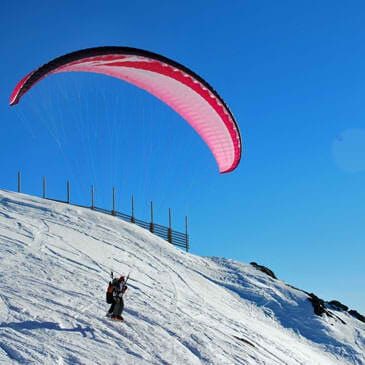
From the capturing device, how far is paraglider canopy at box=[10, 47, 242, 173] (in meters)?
11.8

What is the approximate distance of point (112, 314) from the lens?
12992 millimetres

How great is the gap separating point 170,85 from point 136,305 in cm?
616

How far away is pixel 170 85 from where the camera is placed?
47.8 ft

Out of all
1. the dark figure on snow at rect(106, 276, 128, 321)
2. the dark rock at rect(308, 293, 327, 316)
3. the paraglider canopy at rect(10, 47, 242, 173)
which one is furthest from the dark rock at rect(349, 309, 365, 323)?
the dark figure on snow at rect(106, 276, 128, 321)

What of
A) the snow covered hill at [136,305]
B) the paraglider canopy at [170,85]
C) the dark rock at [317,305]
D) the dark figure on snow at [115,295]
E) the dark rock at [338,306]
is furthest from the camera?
the dark rock at [338,306]

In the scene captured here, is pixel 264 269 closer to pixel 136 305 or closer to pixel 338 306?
pixel 338 306

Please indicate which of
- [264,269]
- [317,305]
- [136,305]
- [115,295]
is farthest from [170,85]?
[264,269]

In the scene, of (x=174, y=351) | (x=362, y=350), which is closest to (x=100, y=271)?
(x=174, y=351)

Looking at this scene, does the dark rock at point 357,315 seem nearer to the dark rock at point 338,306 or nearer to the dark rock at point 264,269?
the dark rock at point 338,306

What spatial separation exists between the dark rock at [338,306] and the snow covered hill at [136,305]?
3.96 ft

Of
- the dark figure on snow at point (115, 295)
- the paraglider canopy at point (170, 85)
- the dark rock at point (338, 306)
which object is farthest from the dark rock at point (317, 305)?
the dark figure on snow at point (115, 295)

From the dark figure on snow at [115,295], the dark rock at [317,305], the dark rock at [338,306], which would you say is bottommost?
the dark figure on snow at [115,295]

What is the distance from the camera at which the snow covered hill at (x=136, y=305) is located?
11.3 metres

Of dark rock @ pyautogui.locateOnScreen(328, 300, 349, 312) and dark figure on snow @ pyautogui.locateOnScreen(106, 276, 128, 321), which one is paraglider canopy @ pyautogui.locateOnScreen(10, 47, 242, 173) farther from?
dark rock @ pyautogui.locateOnScreen(328, 300, 349, 312)
